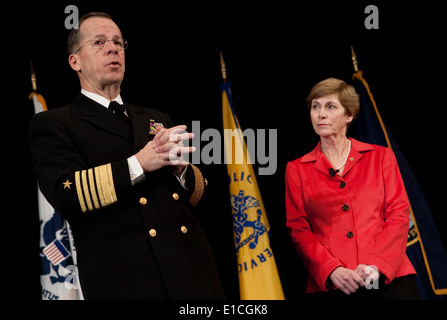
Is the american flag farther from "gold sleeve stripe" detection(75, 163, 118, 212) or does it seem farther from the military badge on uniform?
"gold sleeve stripe" detection(75, 163, 118, 212)

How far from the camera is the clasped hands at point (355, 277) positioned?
2.35 m

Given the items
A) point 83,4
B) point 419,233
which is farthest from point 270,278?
point 83,4

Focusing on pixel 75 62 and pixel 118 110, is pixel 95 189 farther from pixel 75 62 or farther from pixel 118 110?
pixel 75 62

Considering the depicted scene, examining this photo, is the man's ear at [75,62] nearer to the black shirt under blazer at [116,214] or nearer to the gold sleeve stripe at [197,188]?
the black shirt under blazer at [116,214]

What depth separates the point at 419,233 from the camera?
10.7ft

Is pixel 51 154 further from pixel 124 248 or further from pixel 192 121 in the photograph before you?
pixel 192 121

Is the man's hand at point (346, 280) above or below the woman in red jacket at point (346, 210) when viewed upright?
below

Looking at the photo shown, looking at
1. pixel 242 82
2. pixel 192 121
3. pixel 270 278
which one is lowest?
pixel 270 278

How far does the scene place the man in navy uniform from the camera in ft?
6.35

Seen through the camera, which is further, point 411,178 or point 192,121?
point 192,121

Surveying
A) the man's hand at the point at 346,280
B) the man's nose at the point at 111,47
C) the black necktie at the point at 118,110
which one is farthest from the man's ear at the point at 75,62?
the man's hand at the point at 346,280

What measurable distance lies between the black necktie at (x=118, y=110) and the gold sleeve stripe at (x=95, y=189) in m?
0.37

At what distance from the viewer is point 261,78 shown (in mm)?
3805
